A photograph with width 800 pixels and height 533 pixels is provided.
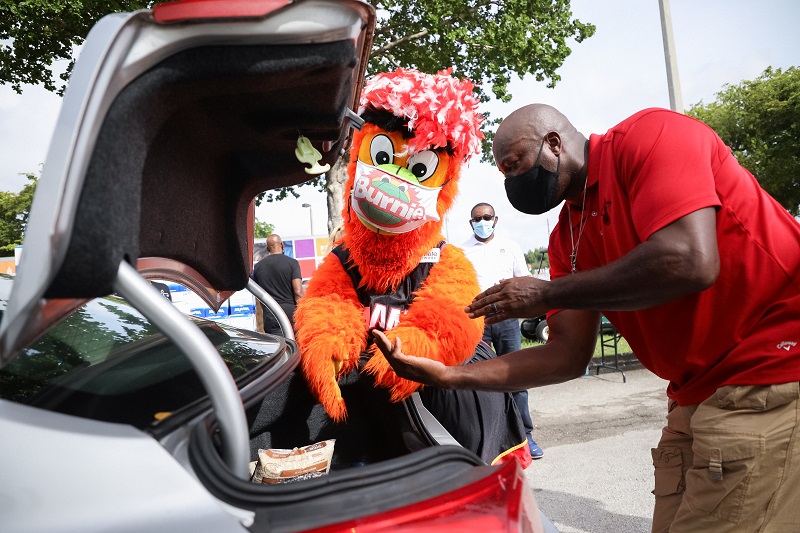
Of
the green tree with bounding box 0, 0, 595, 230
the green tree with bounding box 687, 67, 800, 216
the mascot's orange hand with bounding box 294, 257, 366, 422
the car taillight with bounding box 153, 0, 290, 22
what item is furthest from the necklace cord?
the green tree with bounding box 687, 67, 800, 216

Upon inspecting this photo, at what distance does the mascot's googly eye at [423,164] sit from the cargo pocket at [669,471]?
4.88 feet

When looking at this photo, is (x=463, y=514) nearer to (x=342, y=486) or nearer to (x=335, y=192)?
(x=342, y=486)

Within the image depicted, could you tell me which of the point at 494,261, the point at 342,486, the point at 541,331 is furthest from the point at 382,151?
the point at 541,331

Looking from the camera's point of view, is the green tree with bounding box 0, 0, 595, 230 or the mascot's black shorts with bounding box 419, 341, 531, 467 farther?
the green tree with bounding box 0, 0, 595, 230

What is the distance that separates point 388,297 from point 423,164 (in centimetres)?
62

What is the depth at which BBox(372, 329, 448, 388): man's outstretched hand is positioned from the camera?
219 centimetres

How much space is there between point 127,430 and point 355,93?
1049 mm

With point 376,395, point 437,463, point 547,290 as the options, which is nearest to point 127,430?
point 437,463

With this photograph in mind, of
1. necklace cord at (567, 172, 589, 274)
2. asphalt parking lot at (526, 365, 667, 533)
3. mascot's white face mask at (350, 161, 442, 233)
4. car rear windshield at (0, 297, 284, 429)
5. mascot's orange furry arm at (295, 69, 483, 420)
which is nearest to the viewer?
car rear windshield at (0, 297, 284, 429)

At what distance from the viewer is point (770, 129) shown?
2023cm

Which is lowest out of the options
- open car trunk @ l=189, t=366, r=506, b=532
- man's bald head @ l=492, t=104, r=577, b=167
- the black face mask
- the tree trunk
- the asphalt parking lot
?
the asphalt parking lot

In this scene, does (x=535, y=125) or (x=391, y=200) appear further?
(x=391, y=200)

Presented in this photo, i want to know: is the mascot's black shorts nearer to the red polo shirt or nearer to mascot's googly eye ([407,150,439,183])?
the red polo shirt

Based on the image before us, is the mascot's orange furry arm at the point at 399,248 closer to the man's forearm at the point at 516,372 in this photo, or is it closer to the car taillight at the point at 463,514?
the man's forearm at the point at 516,372
